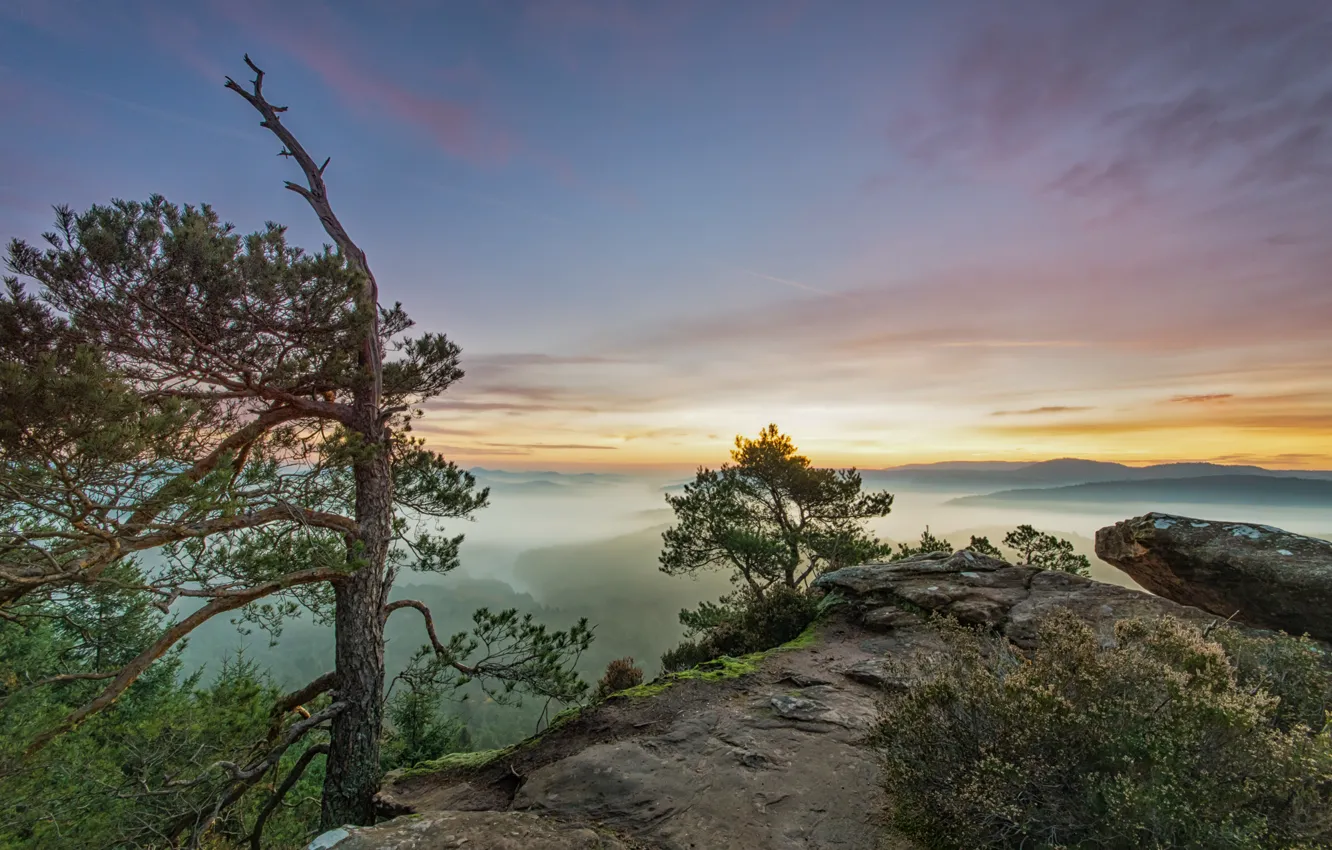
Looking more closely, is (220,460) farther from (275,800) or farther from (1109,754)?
(1109,754)

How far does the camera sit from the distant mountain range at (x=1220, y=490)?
81.7 metres

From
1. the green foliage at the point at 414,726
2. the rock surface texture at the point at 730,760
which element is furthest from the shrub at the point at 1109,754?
the green foliage at the point at 414,726

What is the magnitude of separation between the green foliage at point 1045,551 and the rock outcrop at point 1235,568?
202 inches

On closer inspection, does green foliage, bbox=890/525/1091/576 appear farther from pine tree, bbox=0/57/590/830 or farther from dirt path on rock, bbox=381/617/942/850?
pine tree, bbox=0/57/590/830

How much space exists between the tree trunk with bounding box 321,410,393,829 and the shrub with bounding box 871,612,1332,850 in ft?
21.7

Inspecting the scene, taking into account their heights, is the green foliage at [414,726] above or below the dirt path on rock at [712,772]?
below

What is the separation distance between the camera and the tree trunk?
6668mm

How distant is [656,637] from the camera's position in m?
147

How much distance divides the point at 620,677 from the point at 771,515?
10.5 m

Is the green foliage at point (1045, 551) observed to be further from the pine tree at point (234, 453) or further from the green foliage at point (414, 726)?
the green foliage at point (414, 726)

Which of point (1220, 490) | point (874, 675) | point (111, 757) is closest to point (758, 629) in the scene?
point (874, 675)

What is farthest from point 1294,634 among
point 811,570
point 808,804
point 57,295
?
point 57,295

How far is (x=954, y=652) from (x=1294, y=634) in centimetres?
584

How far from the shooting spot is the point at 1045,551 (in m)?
13.5
